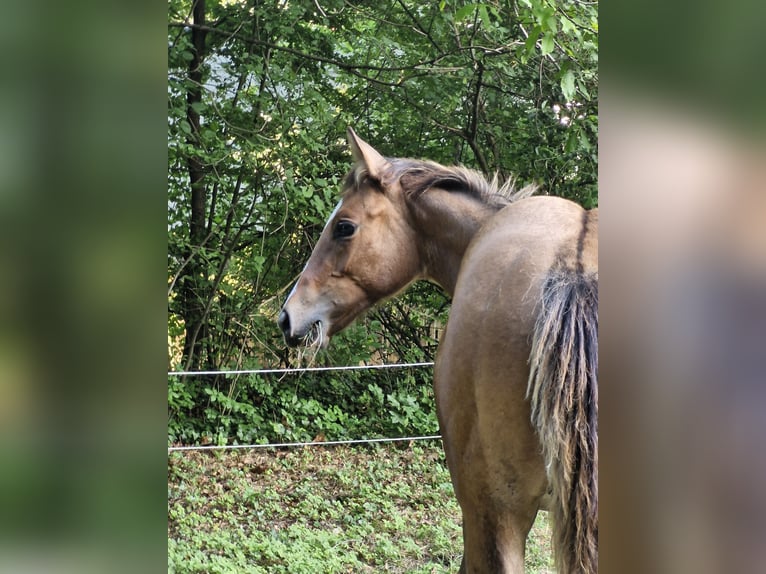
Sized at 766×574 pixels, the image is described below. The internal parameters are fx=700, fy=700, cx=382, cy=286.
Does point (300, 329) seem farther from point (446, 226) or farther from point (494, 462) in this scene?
point (494, 462)

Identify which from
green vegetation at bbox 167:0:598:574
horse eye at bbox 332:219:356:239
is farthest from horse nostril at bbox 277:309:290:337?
green vegetation at bbox 167:0:598:574

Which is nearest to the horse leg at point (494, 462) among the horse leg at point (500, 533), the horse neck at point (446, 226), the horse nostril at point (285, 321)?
the horse leg at point (500, 533)

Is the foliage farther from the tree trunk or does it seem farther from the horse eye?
the horse eye

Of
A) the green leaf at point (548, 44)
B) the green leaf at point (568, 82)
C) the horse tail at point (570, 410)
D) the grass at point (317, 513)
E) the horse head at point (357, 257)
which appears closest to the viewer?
the horse tail at point (570, 410)

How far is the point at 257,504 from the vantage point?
3039 mm

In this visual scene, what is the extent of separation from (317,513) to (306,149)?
1.84 m

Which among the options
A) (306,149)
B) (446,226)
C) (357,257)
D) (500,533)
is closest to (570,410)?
(500,533)

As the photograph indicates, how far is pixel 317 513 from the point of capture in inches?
117

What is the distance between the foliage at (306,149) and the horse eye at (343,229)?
1.50m

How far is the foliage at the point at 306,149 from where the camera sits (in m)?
3.58

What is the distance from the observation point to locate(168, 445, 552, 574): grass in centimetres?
256

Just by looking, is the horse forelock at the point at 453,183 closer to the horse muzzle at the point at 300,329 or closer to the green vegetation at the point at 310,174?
the horse muzzle at the point at 300,329
